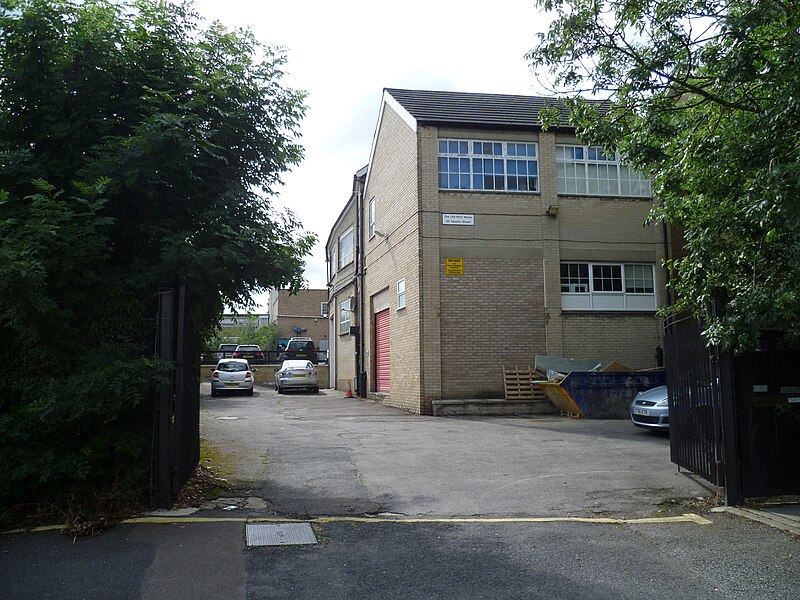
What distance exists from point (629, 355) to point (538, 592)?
50.3 ft

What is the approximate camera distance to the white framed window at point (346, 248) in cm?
2817

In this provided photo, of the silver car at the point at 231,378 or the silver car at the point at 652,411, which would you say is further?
the silver car at the point at 231,378

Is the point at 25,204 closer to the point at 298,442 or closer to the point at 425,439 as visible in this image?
the point at 298,442

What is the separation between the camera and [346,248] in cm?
2933

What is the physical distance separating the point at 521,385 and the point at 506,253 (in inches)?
140

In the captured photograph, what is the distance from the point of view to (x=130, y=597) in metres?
4.54

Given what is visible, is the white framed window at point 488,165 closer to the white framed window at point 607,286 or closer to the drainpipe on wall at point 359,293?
the white framed window at point 607,286

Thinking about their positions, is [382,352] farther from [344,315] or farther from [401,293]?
[344,315]

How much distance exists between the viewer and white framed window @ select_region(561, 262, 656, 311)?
1894 centimetres

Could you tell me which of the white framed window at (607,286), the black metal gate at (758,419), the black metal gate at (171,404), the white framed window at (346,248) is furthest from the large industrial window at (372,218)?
the black metal gate at (758,419)

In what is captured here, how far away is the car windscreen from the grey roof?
494 inches

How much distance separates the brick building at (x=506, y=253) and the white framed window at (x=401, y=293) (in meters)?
0.09

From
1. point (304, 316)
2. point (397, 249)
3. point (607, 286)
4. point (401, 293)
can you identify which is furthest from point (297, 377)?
point (304, 316)

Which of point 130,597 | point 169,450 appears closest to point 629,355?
point 169,450
